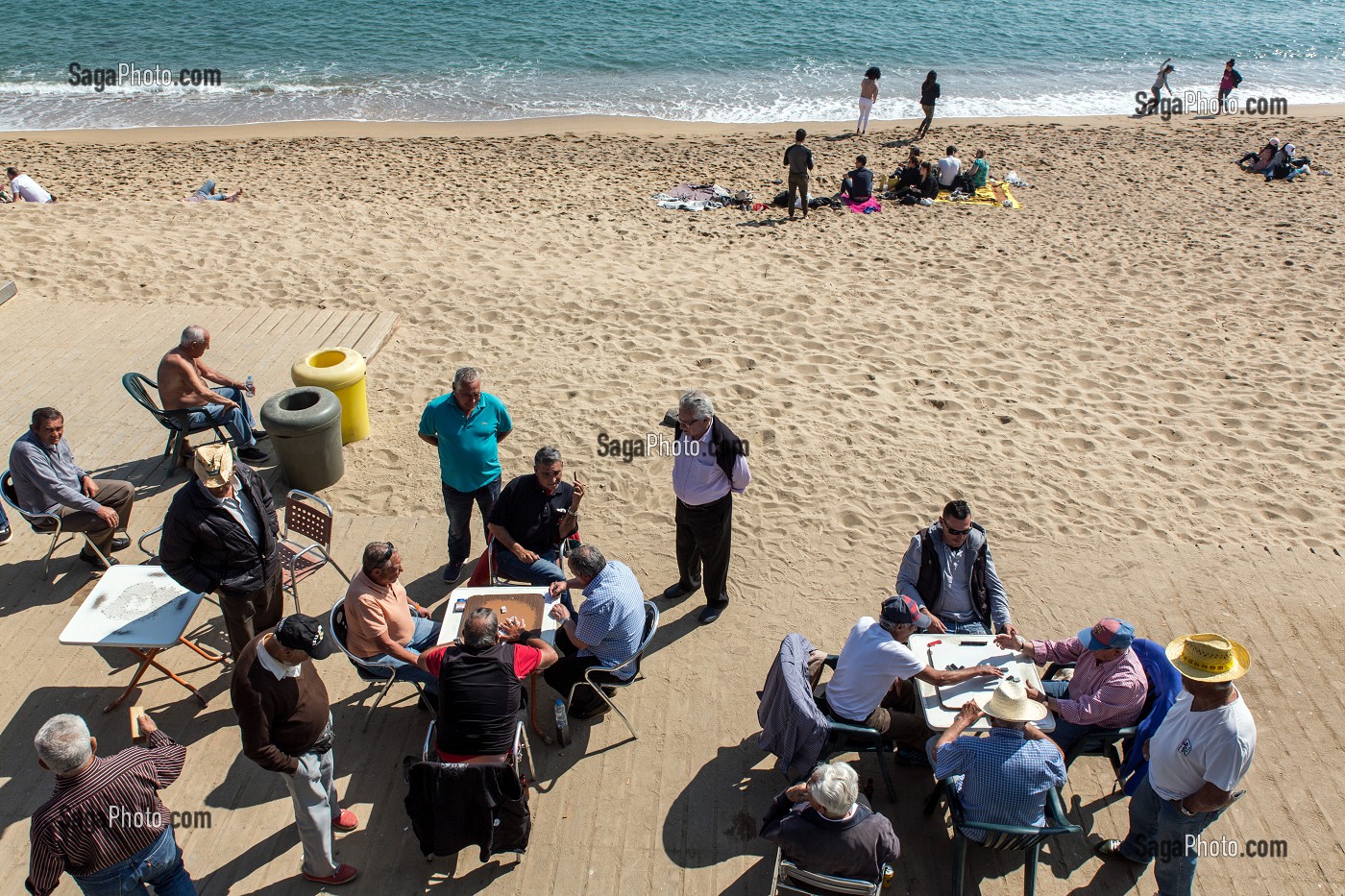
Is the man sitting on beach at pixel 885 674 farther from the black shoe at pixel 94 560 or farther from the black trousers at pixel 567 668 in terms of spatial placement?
the black shoe at pixel 94 560

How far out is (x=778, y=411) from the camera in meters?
9.19

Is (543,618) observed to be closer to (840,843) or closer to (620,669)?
(620,669)

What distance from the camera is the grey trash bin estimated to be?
24.6ft

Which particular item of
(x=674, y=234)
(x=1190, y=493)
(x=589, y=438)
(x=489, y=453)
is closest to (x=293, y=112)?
(x=674, y=234)

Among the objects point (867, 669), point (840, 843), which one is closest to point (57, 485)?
point (867, 669)

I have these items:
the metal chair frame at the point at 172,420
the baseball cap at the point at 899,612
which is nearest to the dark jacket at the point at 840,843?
the baseball cap at the point at 899,612

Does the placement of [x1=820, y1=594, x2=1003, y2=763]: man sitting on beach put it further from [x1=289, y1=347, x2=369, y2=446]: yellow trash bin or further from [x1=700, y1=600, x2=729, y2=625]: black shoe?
[x1=289, y1=347, x2=369, y2=446]: yellow trash bin

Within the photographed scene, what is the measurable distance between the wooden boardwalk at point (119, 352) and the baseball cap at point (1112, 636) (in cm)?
733

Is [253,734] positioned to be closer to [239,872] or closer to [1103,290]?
[239,872]

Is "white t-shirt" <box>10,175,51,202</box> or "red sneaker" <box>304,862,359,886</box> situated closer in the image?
"red sneaker" <box>304,862,359,886</box>

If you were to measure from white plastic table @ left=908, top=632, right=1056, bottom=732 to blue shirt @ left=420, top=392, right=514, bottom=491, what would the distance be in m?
3.24

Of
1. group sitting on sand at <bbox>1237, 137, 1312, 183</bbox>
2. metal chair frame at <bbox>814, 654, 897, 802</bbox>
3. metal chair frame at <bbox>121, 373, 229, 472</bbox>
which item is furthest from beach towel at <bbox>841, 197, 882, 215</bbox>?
metal chair frame at <bbox>814, 654, 897, 802</bbox>

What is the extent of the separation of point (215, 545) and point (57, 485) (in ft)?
6.22

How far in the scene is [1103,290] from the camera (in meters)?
11.9
